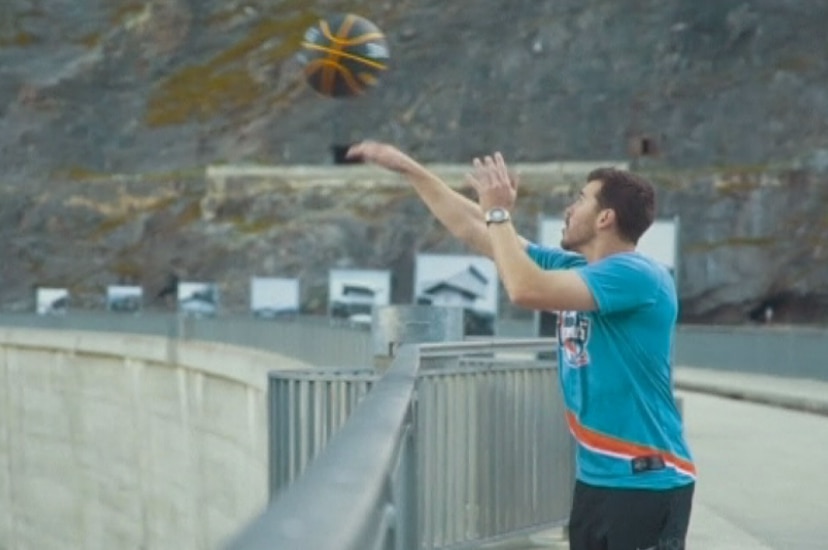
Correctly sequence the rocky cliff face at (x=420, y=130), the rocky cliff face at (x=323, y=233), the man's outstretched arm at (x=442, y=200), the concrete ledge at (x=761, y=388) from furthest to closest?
the rocky cliff face at (x=420, y=130) → the rocky cliff face at (x=323, y=233) → the concrete ledge at (x=761, y=388) → the man's outstretched arm at (x=442, y=200)

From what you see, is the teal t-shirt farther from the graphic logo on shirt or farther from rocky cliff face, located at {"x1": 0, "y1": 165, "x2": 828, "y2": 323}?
rocky cliff face, located at {"x1": 0, "y1": 165, "x2": 828, "y2": 323}

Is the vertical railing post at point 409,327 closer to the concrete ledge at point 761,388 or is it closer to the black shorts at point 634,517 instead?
the black shorts at point 634,517

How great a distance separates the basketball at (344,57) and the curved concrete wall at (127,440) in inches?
203

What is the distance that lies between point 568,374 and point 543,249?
578 mm

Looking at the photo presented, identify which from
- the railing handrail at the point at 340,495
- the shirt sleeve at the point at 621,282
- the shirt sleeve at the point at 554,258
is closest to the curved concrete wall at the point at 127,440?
the shirt sleeve at the point at 554,258

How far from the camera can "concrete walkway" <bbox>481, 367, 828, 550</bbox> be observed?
45.0ft

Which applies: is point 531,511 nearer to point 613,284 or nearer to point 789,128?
point 613,284

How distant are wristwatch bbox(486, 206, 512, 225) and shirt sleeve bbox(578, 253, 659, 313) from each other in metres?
0.27

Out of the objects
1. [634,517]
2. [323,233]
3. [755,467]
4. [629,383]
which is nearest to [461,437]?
[634,517]

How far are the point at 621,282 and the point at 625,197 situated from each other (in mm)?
273

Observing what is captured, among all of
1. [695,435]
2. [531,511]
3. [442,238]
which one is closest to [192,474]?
[695,435]

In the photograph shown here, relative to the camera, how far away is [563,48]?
71.1 metres

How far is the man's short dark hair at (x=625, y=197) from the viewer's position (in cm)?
630

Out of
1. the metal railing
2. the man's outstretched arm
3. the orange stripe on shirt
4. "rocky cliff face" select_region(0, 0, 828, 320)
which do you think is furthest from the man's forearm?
"rocky cliff face" select_region(0, 0, 828, 320)
